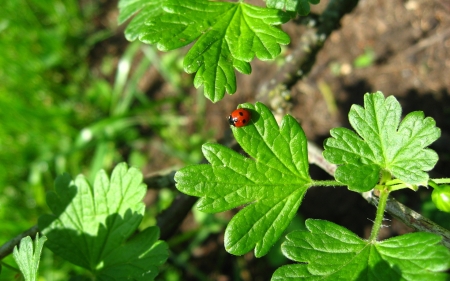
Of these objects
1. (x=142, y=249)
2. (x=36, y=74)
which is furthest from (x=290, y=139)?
(x=36, y=74)

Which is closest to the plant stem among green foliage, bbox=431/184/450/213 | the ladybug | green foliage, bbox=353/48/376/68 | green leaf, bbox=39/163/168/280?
green foliage, bbox=431/184/450/213

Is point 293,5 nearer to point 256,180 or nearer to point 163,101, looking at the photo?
point 256,180

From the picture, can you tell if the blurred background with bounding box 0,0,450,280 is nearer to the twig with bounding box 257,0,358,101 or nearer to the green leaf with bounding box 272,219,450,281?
the twig with bounding box 257,0,358,101

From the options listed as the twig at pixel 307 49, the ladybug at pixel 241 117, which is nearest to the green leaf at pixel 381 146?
the ladybug at pixel 241 117

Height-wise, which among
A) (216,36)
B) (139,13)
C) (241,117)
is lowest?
(241,117)

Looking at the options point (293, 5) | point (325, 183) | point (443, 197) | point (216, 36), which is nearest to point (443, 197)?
point (443, 197)

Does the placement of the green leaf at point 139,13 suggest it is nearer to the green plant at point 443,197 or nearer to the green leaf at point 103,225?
the green leaf at point 103,225
